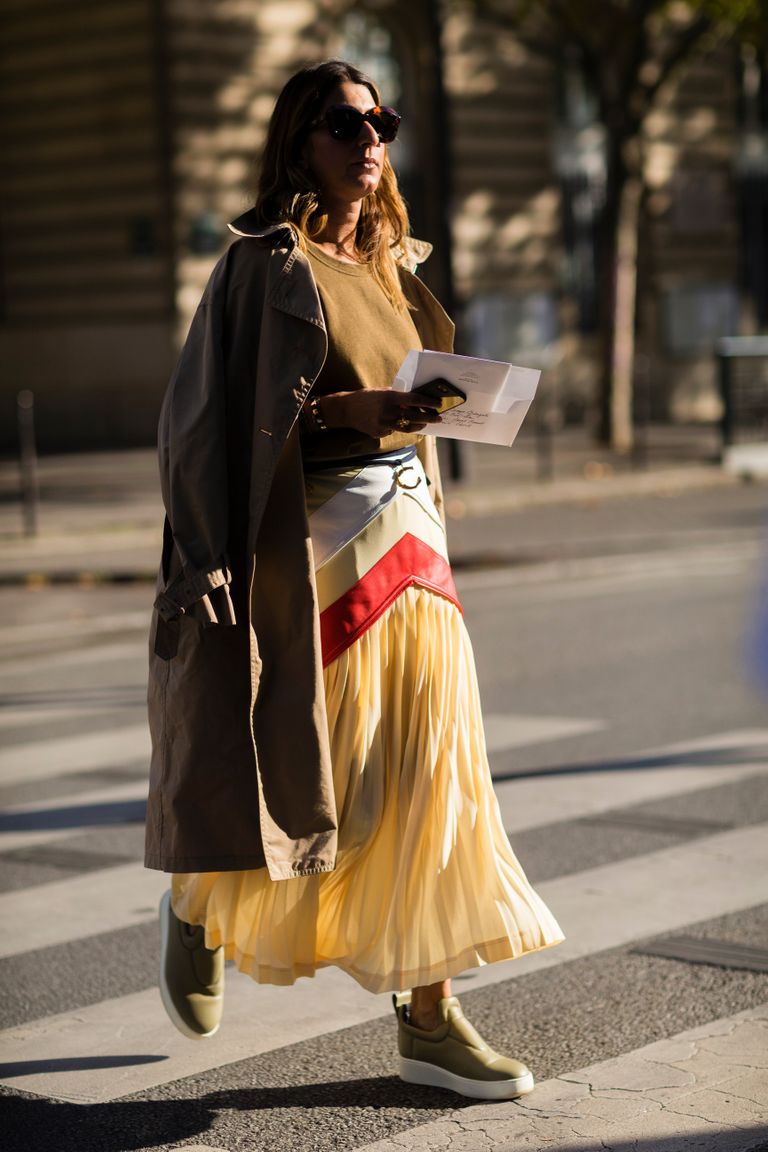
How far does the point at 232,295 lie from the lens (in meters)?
3.72

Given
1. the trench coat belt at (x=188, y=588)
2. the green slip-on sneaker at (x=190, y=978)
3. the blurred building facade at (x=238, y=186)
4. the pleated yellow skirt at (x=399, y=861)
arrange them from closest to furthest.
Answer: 1. the trench coat belt at (x=188, y=588)
2. the pleated yellow skirt at (x=399, y=861)
3. the green slip-on sneaker at (x=190, y=978)
4. the blurred building facade at (x=238, y=186)

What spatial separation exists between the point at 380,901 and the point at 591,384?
27.2 meters

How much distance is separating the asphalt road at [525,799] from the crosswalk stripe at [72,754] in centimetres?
3

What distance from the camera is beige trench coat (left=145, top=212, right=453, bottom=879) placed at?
367 centimetres

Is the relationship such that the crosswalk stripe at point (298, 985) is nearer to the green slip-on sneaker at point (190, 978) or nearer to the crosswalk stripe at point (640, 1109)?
the green slip-on sneaker at point (190, 978)

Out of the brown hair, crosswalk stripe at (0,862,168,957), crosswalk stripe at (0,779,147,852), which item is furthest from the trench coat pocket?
crosswalk stripe at (0,779,147,852)

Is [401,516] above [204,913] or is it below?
above

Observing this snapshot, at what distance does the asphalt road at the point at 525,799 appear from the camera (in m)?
3.82

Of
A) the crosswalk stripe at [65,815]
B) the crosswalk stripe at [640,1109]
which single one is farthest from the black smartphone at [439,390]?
the crosswalk stripe at [65,815]

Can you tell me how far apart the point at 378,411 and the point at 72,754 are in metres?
4.17

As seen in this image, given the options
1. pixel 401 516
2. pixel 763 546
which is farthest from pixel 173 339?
pixel 401 516

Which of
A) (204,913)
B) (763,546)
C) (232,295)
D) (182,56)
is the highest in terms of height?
(182,56)

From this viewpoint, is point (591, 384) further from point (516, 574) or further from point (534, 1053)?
point (534, 1053)

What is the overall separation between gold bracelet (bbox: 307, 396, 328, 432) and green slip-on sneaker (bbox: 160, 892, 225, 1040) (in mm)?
1074
